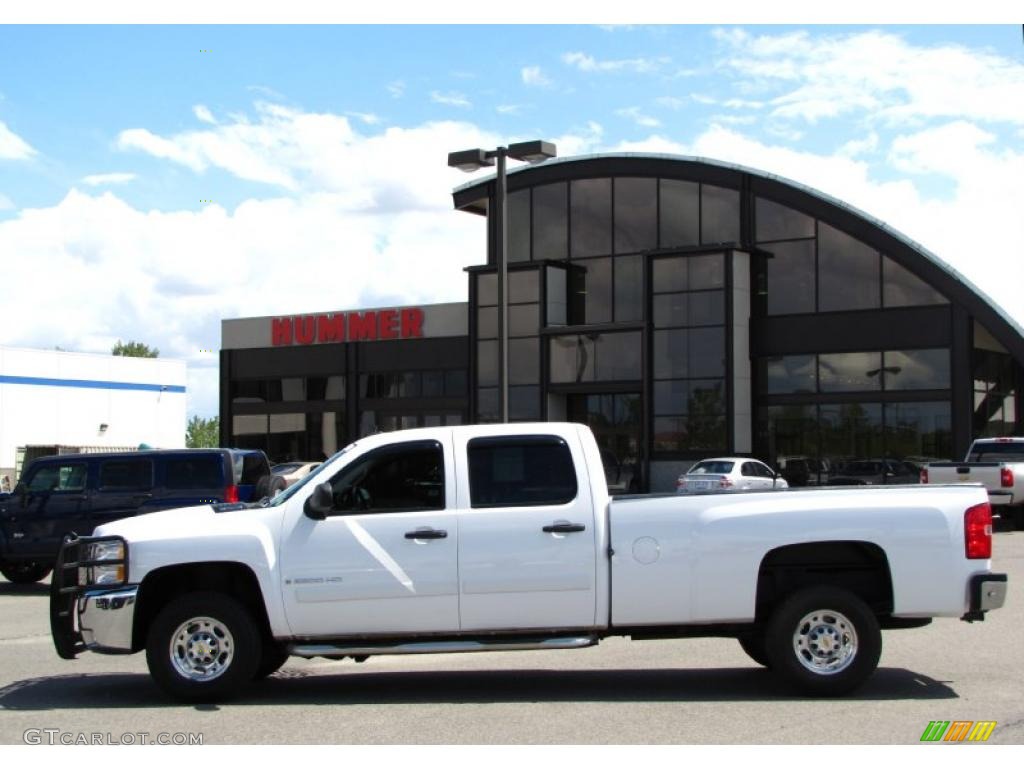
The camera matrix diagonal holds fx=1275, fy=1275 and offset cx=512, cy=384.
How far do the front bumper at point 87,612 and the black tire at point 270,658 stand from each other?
1.01m

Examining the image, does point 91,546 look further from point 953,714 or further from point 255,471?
point 255,471

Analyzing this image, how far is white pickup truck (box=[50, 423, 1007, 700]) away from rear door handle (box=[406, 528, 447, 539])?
2cm

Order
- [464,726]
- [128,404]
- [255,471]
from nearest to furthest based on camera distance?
[464,726]
[255,471]
[128,404]

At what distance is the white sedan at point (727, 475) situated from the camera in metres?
33.7

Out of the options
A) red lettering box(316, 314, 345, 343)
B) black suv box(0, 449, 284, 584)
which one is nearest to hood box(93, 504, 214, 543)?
black suv box(0, 449, 284, 584)

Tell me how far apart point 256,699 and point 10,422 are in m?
45.9

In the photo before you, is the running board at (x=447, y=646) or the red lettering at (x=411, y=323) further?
the red lettering at (x=411, y=323)

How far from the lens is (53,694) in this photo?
967 centimetres

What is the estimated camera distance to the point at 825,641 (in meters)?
8.98

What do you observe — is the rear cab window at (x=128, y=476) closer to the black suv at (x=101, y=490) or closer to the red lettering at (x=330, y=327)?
the black suv at (x=101, y=490)

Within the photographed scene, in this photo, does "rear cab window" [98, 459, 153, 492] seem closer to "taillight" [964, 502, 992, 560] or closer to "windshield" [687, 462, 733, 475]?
"taillight" [964, 502, 992, 560]

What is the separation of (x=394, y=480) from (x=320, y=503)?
59 centimetres

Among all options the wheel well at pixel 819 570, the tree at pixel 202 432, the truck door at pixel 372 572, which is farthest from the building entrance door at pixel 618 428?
the tree at pixel 202 432

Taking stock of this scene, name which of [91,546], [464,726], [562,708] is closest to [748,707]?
[562,708]
